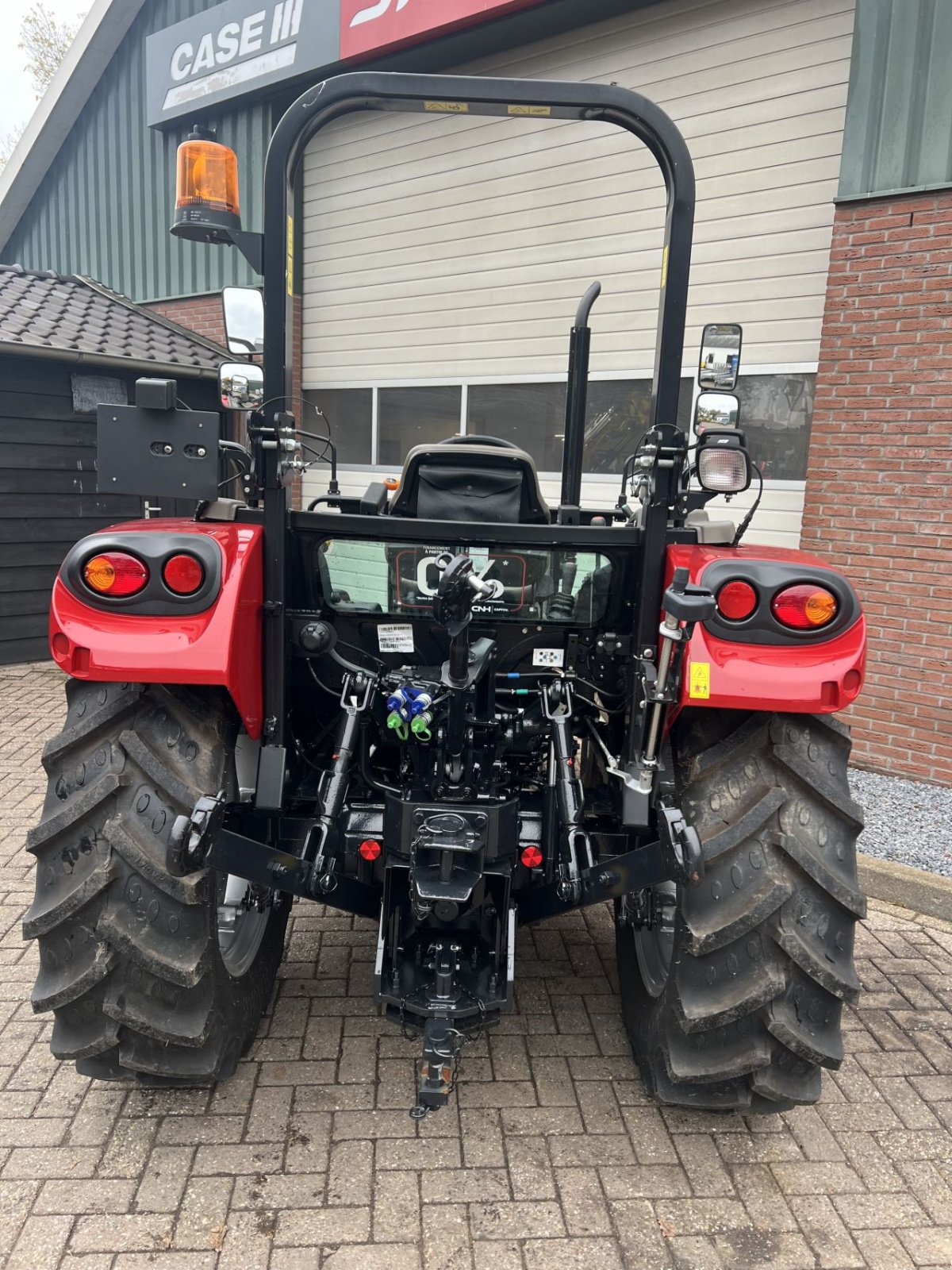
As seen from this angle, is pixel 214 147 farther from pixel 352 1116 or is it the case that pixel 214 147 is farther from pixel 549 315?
pixel 352 1116

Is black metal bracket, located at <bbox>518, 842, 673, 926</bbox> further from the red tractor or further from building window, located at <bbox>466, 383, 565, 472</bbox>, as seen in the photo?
building window, located at <bbox>466, 383, 565, 472</bbox>

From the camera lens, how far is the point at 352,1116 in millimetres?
2438

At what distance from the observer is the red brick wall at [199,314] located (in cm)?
988

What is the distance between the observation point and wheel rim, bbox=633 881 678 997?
262 cm

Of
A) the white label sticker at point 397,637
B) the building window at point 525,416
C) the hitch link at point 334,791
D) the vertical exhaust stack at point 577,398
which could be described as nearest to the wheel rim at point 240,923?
the hitch link at point 334,791

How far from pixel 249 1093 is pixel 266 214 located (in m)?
2.37

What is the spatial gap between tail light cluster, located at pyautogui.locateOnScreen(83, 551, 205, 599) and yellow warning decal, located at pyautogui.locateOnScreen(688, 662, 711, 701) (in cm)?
121

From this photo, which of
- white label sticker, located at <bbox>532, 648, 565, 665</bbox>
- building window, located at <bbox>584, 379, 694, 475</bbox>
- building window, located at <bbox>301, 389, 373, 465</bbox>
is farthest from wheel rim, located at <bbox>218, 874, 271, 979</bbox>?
building window, located at <bbox>301, 389, 373, 465</bbox>

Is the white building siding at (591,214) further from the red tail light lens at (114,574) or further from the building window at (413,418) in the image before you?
the red tail light lens at (114,574)

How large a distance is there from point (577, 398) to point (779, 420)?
3088 millimetres

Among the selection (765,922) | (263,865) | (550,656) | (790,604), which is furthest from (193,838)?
(790,604)

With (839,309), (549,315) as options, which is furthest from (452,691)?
(549,315)

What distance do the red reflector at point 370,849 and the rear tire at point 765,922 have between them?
798 mm

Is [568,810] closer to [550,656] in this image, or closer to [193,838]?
[550,656]
